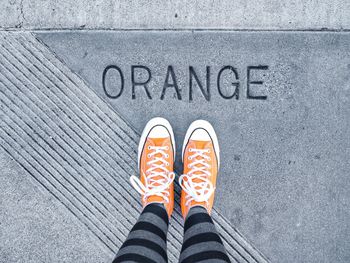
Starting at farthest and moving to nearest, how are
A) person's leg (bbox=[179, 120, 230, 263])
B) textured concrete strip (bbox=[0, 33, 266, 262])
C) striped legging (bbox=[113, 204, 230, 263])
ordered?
textured concrete strip (bbox=[0, 33, 266, 262])
person's leg (bbox=[179, 120, 230, 263])
striped legging (bbox=[113, 204, 230, 263])

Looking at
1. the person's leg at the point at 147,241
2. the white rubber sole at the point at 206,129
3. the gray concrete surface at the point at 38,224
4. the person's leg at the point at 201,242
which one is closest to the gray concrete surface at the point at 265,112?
the white rubber sole at the point at 206,129

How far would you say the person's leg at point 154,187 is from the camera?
1.43m

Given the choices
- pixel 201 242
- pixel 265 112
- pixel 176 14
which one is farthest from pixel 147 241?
pixel 176 14

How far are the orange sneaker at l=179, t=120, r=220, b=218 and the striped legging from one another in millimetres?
177

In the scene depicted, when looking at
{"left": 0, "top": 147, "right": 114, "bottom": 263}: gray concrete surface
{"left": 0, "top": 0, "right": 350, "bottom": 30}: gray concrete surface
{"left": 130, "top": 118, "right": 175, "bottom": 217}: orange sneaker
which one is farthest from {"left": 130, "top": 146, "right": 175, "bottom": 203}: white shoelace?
{"left": 0, "top": 0, "right": 350, "bottom": 30}: gray concrete surface

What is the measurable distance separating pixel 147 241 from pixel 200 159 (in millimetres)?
541

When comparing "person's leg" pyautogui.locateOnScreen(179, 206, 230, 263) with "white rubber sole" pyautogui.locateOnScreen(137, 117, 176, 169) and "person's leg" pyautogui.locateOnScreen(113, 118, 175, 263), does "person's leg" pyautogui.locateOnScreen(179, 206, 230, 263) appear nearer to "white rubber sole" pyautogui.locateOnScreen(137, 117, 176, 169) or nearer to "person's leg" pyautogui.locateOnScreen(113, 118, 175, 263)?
"person's leg" pyautogui.locateOnScreen(113, 118, 175, 263)

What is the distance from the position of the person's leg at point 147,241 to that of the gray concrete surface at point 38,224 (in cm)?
53

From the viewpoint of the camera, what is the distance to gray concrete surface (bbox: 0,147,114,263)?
193 centimetres

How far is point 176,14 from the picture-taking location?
1804 millimetres

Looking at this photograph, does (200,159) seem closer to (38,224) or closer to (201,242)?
(201,242)

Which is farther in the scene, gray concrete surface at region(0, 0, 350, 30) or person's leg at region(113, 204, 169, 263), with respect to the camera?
gray concrete surface at region(0, 0, 350, 30)

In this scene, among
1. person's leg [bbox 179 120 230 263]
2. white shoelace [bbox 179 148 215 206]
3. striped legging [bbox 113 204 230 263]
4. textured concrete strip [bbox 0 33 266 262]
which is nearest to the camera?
striped legging [bbox 113 204 230 263]

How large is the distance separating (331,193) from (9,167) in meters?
1.72
